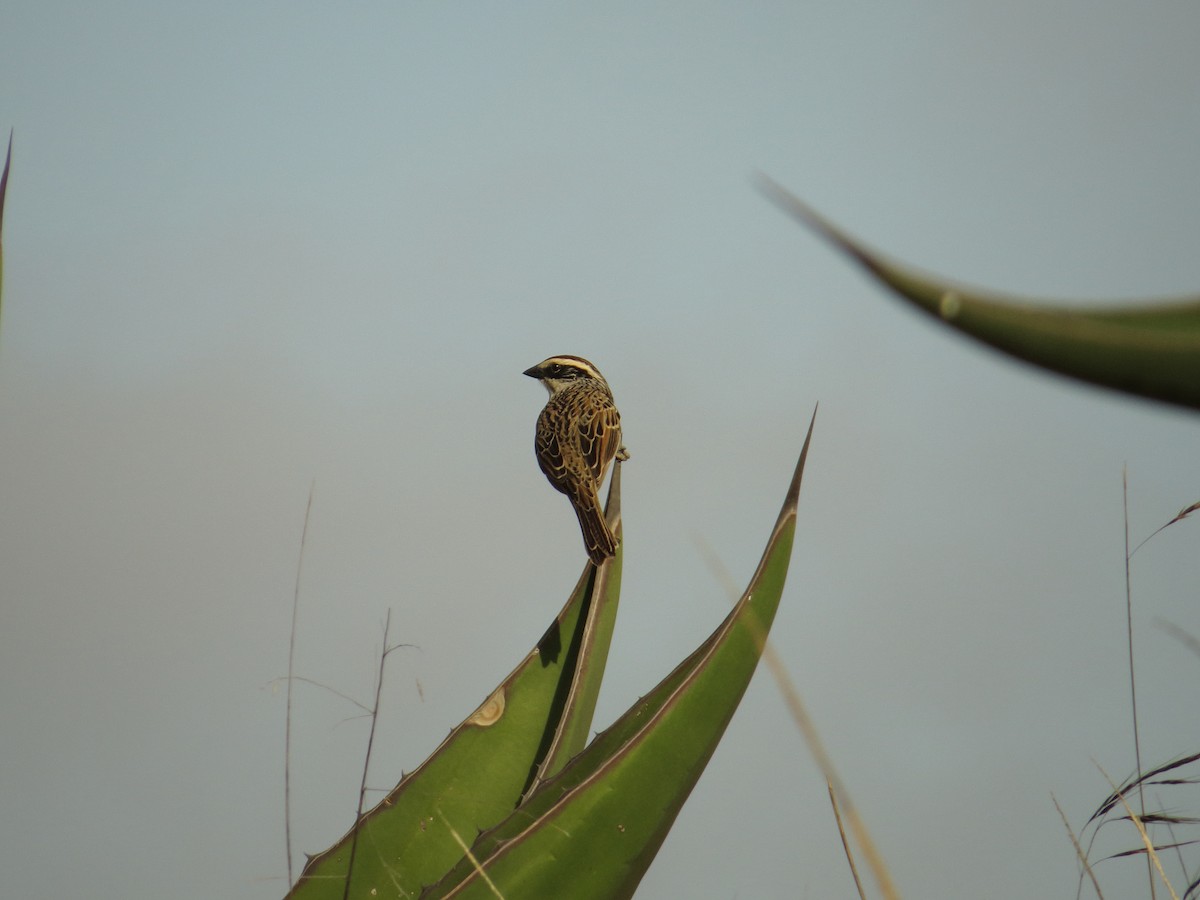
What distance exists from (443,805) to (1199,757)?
1.61 m

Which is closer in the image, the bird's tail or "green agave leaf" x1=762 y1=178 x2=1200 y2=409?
"green agave leaf" x1=762 y1=178 x2=1200 y2=409

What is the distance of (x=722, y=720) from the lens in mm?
2012

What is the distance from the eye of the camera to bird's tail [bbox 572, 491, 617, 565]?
273cm

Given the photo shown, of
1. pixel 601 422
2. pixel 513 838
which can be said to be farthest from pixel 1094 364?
pixel 601 422

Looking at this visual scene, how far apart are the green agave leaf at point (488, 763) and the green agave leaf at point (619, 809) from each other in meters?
0.34

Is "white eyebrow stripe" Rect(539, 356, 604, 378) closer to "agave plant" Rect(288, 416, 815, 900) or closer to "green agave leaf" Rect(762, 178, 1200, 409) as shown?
"agave plant" Rect(288, 416, 815, 900)

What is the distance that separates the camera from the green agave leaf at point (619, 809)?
1.94 meters

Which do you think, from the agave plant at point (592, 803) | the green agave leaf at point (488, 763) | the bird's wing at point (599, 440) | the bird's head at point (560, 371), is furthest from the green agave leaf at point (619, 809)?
the bird's head at point (560, 371)

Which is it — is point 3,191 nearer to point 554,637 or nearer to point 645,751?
point 645,751

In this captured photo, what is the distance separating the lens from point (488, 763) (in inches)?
104

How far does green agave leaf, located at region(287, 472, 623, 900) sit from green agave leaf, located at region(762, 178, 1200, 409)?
1.91 metres

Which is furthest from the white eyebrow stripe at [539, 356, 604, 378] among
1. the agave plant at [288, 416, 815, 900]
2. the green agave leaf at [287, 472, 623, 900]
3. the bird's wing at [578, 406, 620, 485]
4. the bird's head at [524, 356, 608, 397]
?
the agave plant at [288, 416, 815, 900]

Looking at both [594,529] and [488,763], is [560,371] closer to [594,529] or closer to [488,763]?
[594,529]

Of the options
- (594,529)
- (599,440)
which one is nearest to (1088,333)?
(594,529)
